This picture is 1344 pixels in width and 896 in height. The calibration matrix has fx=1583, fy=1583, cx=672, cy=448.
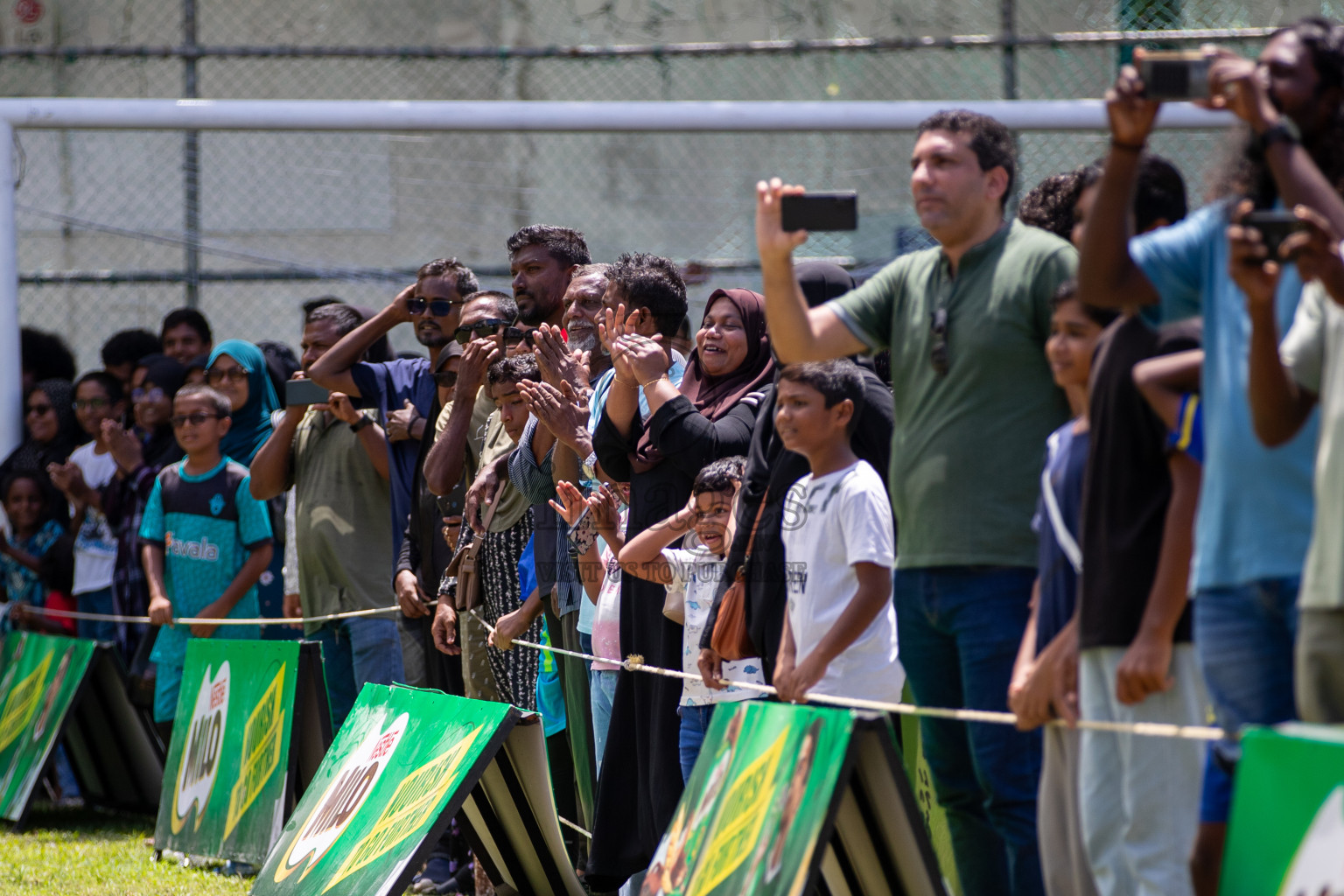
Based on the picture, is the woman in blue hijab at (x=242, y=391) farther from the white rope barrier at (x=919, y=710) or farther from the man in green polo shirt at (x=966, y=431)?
the man in green polo shirt at (x=966, y=431)

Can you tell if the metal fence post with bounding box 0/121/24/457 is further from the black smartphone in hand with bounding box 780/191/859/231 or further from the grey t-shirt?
the grey t-shirt

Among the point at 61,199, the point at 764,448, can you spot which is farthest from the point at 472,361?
the point at 61,199

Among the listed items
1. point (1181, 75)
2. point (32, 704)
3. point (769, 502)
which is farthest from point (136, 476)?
point (1181, 75)

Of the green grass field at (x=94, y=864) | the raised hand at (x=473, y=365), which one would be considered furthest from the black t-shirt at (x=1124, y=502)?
the green grass field at (x=94, y=864)

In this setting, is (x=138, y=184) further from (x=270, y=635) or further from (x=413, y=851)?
(x=413, y=851)

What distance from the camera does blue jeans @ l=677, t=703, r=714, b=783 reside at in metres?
4.27

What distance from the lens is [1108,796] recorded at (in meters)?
2.88

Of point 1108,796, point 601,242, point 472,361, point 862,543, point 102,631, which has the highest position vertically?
point 601,242

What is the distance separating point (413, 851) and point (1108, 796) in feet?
6.36

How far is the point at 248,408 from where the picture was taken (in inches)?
298

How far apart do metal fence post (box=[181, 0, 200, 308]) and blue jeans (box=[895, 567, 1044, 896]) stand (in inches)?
244

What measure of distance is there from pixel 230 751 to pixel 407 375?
1652 mm

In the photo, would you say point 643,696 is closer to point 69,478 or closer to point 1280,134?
point 1280,134

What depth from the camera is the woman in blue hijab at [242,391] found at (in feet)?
24.3
